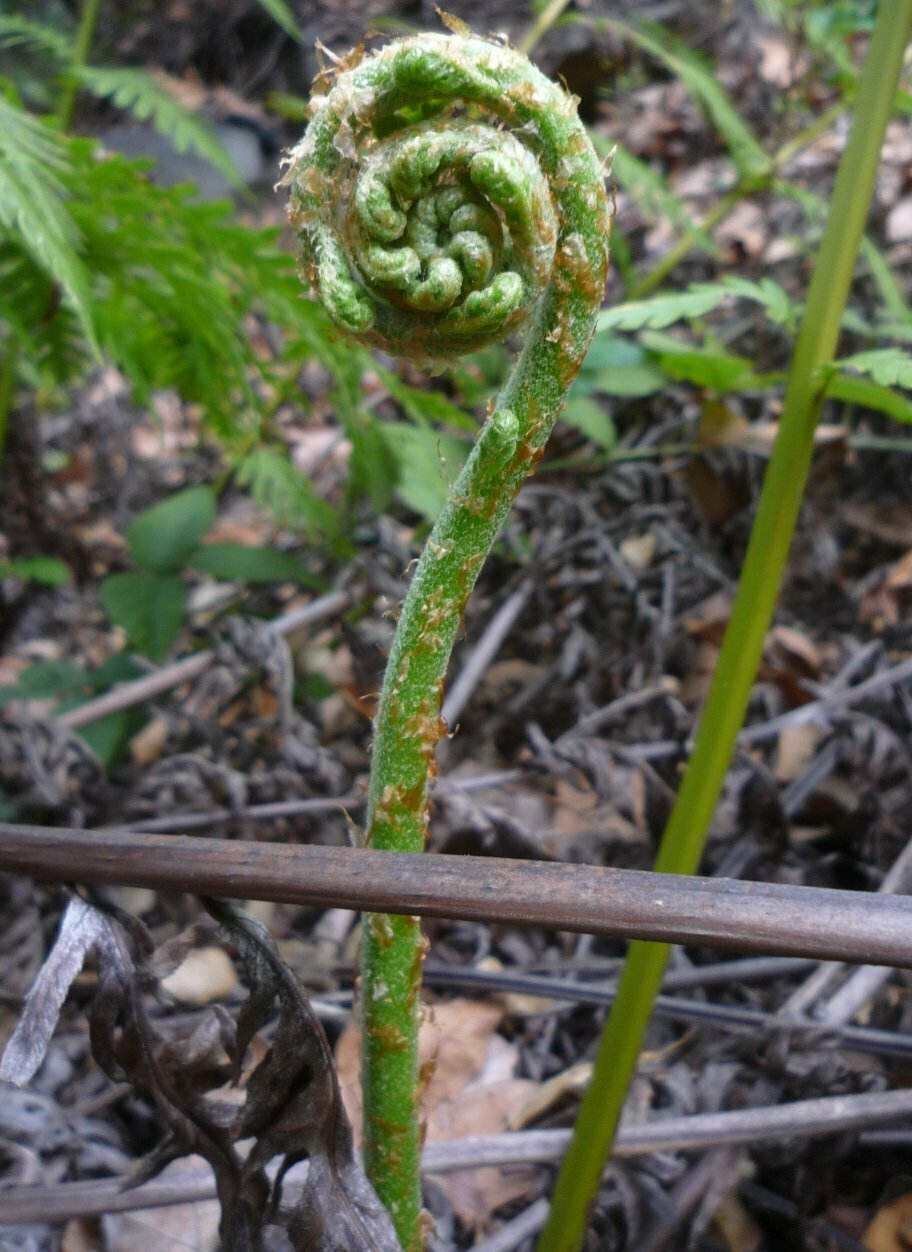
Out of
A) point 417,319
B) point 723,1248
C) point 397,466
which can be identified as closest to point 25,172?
point 397,466

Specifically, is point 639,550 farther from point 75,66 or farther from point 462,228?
point 462,228

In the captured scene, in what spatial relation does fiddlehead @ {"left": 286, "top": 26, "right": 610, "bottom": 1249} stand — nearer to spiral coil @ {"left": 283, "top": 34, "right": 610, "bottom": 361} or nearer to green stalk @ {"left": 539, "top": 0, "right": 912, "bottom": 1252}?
spiral coil @ {"left": 283, "top": 34, "right": 610, "bottom": 361}

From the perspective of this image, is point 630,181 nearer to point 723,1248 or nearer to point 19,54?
point 723,1248

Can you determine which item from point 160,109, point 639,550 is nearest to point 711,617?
point 639,550

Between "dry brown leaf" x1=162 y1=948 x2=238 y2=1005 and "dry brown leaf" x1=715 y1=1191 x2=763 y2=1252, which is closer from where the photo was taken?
"dry brown leaf" x1=715 y1=1191 x2=763 y2=1252

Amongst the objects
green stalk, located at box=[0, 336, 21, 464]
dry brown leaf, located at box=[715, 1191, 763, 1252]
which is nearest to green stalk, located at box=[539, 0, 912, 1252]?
dry brown leaf, located at box=[715, 1191, 763, 1252]

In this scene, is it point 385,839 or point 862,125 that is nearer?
point 385,839
